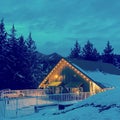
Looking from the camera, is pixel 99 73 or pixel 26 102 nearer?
pixel 26 102

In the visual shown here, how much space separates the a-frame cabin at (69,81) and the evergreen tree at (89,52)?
97.5ft

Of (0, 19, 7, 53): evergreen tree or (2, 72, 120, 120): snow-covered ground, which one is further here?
(0, 19, 7, 53): evergreen tree

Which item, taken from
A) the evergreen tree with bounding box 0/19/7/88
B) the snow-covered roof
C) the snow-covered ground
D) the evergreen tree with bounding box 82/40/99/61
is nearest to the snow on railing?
the snow-covered roof

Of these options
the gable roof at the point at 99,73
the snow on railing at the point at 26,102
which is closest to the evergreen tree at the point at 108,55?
the gable roof at the point at 99,73

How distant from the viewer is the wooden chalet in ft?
130

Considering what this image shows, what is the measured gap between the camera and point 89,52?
7350 centimetres

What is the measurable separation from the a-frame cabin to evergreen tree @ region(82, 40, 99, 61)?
29.7 metres

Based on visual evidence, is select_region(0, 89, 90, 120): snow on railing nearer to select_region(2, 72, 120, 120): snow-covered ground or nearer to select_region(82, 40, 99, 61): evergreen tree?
select_region(2, 72, 120, 120): snow-covered ground

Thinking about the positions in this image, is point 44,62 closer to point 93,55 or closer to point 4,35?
point 93,55

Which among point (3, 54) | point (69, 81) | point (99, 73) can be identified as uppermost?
point (3, 54)

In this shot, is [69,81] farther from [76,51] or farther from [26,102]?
[76,51]

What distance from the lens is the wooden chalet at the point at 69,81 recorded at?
1556 inches

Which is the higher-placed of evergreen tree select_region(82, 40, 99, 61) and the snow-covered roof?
evergreen tree select_region(82, 40, 99, 61)

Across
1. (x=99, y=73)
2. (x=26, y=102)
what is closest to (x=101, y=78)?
(x=99, y=73)
